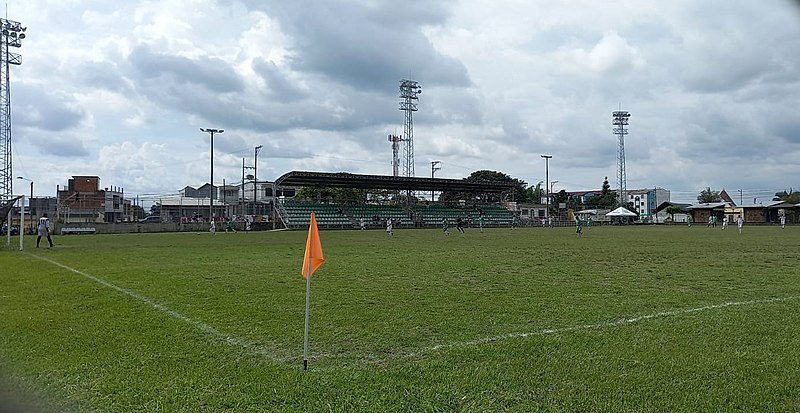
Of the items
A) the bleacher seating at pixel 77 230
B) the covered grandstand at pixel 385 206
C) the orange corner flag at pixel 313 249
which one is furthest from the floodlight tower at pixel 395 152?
the orange corner flag at pixel 313 249

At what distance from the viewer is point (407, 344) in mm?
6273

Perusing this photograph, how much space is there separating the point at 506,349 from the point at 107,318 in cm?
528

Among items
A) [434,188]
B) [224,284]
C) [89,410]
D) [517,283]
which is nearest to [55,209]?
[434,188]

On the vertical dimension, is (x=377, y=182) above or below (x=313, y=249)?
above

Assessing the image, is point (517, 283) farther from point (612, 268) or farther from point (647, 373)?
point (647, 373)

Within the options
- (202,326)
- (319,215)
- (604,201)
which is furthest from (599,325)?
(604,201)

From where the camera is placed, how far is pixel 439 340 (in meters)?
6.45

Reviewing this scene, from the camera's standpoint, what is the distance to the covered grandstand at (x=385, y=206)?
2370 inches

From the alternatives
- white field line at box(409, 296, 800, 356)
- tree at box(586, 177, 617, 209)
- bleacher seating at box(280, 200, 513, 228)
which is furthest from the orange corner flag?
tree at box(586, 177, 617, 209)

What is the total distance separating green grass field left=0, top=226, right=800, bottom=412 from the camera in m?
4.53

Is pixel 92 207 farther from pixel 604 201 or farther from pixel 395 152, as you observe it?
pixel 604 201

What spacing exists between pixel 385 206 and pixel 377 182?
10.9 meters

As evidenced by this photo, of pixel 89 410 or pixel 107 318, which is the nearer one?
pixel 89 410

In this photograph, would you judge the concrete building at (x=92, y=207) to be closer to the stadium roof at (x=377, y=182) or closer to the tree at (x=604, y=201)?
the stadium roof at (x=377, y=182)
